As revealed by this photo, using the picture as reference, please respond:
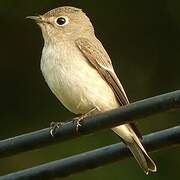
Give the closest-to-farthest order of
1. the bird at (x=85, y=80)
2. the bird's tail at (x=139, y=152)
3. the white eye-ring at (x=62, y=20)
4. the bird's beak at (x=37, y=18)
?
1. the bird's tail at (x=139, y=152)
2. the bird at (x=85, y=80)
3. the bird's beak at (x=37, y=18)
4. the white eye-ring at (x=62, y=20)

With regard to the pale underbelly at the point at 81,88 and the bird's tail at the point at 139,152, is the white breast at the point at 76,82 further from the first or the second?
the bird's tail at the point at 139,152

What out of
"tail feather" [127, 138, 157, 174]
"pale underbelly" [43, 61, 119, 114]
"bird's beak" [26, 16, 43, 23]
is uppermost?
"bird's beak" [26, 16, 43, 23]

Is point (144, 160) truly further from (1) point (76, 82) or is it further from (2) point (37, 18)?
(2) point (37, 18)

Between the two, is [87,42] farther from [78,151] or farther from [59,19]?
[78,151]

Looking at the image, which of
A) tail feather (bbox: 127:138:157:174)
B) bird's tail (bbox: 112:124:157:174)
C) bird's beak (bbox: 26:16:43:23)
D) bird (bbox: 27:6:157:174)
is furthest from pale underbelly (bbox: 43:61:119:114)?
bird's beak (bbox: 26:16:43:23)

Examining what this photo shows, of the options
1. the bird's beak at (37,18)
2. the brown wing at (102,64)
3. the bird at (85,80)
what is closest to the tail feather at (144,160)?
the bird at (85,80)

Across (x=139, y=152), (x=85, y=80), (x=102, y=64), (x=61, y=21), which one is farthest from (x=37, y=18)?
(x=139, y=152)

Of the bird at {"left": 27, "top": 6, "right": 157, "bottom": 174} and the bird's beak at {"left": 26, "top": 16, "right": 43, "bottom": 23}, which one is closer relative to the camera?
the bird at {"left": 27, "top": 6, "right": 157, "bottom": 174}

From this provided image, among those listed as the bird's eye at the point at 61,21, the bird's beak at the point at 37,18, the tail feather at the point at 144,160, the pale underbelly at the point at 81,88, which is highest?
the bird's beak at the point at 37,18

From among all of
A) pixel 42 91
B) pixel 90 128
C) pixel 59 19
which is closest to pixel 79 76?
pixel 59 19

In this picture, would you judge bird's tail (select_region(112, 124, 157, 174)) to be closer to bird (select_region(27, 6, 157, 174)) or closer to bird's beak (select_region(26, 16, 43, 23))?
bird (select_region(27, 6, 157, 174))
